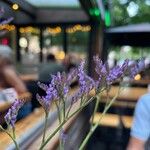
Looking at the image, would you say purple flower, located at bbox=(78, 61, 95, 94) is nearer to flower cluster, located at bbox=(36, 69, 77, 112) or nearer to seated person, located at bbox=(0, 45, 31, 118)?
flower cluster, located at bbox=(36, 69, 77, 112)

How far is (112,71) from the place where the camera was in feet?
4.84

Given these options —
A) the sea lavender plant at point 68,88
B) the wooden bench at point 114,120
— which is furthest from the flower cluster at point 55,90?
the wooden bench at point 114,120

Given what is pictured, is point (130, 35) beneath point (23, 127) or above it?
above

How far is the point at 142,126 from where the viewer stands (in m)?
2.25

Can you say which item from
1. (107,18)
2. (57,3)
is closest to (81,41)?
(107,18)

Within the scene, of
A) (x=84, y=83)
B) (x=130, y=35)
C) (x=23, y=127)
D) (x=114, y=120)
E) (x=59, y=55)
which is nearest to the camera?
(x=84, y=83)

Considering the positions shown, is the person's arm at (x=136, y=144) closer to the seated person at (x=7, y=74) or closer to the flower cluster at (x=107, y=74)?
the flower cluster at (x=107, y=74)

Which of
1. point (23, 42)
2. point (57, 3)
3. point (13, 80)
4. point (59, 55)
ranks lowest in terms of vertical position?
point (59, 55)

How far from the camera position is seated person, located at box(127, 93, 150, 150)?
2246 mm

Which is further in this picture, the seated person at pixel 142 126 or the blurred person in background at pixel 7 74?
the blurred person in background at pixel 7 74

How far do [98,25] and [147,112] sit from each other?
595cm

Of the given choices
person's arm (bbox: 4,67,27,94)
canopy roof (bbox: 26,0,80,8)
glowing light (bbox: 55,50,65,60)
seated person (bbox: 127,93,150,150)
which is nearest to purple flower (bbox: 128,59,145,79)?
seated person (bbox: 127,93,150,150)

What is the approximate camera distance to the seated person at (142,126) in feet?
7.37

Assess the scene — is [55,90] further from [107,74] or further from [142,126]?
[142,126]
